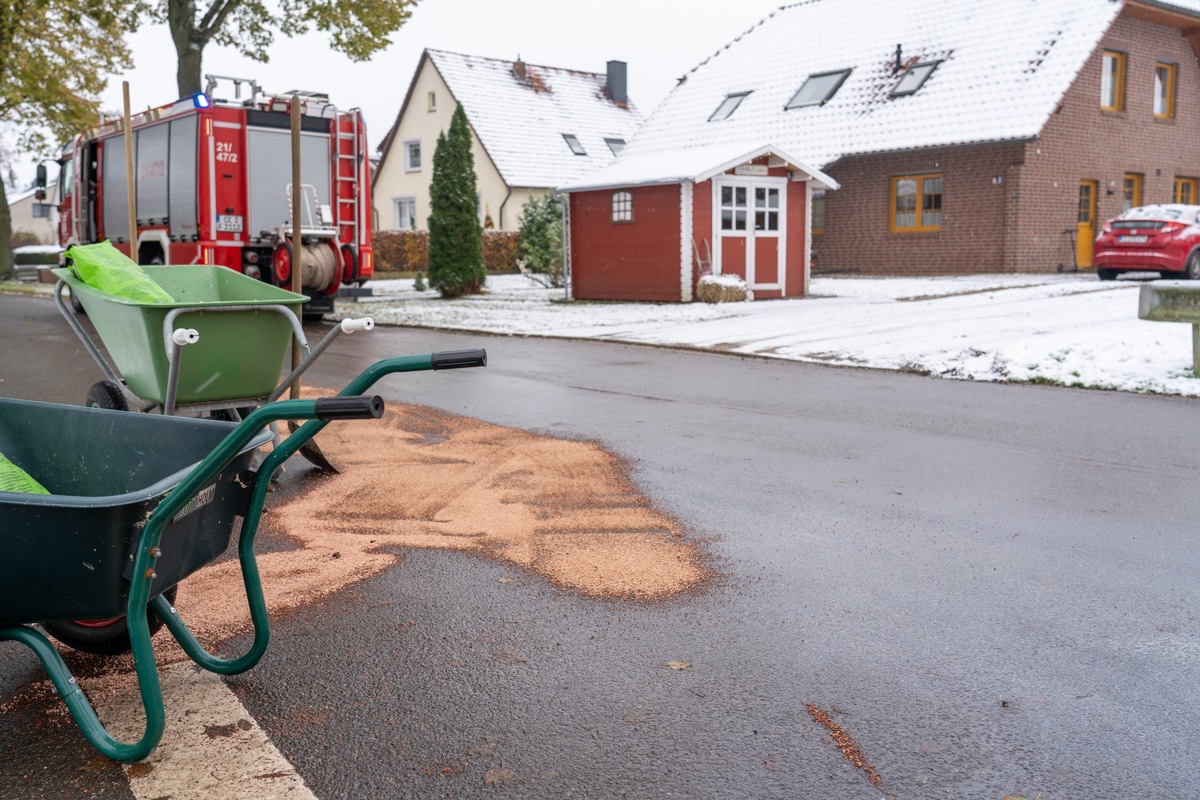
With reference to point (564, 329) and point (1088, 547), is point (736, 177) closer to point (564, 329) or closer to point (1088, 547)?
point (564, 329)

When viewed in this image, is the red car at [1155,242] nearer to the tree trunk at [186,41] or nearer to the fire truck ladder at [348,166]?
the fire truck ladder at [348,166]

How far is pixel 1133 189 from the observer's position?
28.8 metres

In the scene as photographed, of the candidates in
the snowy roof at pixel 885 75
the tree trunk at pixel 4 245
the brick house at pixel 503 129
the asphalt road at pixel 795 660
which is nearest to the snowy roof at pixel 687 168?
the snowy roof at pixel 885 75

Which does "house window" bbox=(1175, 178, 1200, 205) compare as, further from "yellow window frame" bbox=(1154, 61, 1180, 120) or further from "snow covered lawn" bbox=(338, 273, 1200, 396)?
"snow covered lawn" bbox=(338, 273, 1200, 396)

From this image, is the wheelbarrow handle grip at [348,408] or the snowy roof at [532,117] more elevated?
the snowy roof at [532,117]

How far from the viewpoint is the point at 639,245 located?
23.1m

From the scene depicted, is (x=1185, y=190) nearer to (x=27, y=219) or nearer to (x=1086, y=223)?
(x=1086, y=223)

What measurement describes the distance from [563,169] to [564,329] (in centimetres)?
2743

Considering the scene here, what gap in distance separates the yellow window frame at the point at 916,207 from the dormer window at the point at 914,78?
2.29 metres

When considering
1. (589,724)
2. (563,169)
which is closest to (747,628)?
(589,724)

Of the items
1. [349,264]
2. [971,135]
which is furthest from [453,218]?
[971,135]

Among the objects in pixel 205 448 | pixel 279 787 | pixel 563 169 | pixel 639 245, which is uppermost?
pixel 563 169

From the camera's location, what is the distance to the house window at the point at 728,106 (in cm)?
3328

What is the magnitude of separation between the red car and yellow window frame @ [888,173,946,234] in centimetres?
561
